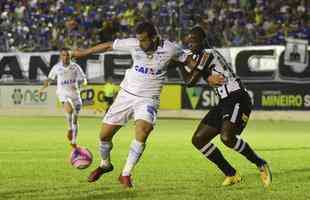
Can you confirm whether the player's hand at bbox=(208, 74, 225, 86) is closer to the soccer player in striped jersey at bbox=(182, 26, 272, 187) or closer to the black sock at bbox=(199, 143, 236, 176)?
the soccer player in striped jersey at bbox=(182, 26, 272, 187)

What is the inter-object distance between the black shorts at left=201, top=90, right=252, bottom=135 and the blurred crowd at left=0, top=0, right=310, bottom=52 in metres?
23.2

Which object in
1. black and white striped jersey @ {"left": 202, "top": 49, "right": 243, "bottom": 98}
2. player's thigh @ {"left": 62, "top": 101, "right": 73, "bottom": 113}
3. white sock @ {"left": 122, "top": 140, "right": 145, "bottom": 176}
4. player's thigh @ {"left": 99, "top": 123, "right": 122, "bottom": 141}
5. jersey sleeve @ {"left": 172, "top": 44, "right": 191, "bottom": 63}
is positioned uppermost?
jersey sleeve @ {"left": 172, "top": 44, "right": 191, "bottom": 63}

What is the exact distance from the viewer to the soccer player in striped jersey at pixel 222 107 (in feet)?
37.9

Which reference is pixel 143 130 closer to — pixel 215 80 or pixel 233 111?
pixel 215 80

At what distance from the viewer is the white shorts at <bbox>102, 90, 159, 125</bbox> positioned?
1124cm

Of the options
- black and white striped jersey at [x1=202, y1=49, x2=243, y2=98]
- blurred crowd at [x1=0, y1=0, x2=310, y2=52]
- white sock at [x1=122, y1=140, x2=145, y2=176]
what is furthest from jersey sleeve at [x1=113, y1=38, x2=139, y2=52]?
blurred crowd at [x1=0, y1=0, x2=310, y2=52]

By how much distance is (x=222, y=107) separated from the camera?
11.7 m

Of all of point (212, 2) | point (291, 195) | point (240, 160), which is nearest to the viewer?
point (291, 195)

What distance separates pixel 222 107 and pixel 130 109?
141 centimetres

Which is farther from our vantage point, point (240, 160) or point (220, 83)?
point (240, 160)

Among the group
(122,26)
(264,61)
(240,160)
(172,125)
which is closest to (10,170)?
(240,160)

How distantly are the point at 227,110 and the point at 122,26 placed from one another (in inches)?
1104

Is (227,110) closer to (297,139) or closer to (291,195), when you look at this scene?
(291,195)

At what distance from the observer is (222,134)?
1159 cm
